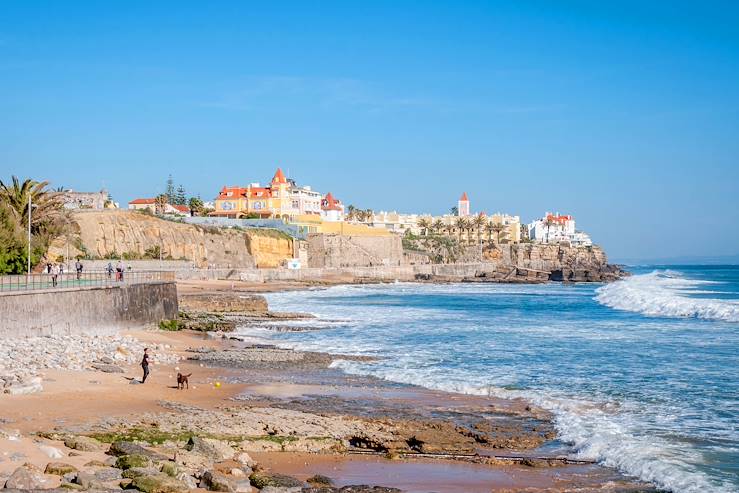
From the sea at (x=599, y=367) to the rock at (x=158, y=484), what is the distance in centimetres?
605

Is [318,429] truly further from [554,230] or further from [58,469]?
[554,230]

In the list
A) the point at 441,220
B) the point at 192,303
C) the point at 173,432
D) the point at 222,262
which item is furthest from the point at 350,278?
the point at 441,220

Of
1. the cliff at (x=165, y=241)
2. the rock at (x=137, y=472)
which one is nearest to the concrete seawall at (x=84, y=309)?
the rock at (x=137, y=472)

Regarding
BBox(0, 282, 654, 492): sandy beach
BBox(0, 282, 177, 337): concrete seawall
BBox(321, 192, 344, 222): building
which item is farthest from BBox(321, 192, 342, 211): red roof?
BBox(0, 282, 654, 492): sandy beach

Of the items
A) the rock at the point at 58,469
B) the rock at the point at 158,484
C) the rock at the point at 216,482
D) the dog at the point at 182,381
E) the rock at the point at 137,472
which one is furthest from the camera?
the dog at the point at 182,381

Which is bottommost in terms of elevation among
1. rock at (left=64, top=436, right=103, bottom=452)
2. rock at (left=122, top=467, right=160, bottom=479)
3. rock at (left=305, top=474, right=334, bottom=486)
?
rock at (left=305, top=474, right=334, bottom=486)

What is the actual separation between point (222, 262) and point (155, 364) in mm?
55245

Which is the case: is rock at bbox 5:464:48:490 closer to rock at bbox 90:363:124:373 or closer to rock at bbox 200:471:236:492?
rock at bbox 200:471:236:492

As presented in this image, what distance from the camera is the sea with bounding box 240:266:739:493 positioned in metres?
12.2

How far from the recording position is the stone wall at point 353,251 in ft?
315

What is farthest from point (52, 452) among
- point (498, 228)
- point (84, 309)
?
point (498, 228)

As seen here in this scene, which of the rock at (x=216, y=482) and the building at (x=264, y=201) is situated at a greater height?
the building at (x=264, y=201)

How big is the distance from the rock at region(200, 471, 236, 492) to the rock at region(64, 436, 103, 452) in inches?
74.1

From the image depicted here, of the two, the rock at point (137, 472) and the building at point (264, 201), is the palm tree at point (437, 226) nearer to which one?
the building at point (264, 201)
